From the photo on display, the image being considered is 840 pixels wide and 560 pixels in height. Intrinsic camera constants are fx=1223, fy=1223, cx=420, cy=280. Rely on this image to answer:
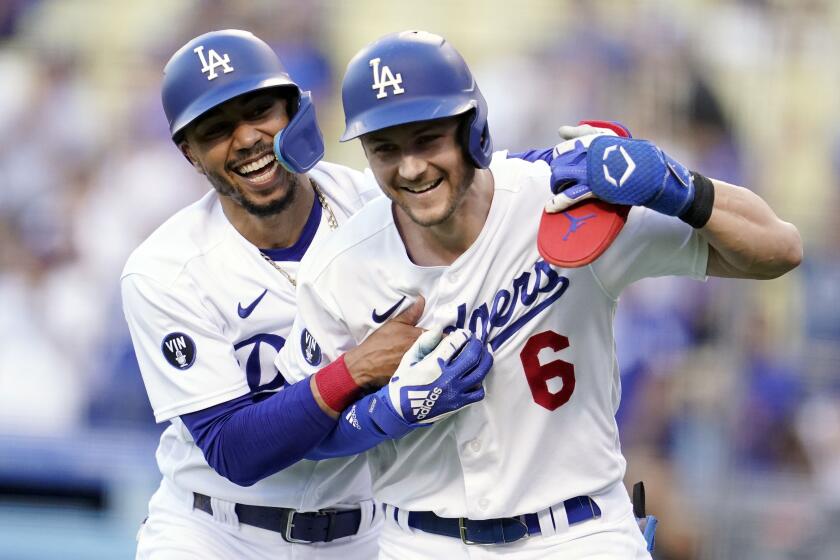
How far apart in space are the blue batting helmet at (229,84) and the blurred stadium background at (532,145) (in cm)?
271

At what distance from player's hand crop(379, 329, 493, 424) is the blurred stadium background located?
9.18ft

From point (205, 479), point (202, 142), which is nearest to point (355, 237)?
point (202, 142)

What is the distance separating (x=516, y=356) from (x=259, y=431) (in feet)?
Result: 2.39

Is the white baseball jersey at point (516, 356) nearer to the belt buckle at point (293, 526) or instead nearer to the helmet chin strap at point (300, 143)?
the helmet chin strap at point (300, 143)

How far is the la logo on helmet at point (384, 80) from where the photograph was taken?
285cm

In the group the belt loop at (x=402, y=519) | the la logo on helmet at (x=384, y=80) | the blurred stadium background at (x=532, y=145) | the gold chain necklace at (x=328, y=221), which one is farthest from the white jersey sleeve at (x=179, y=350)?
the blurred stadium background at (x=532, y=145)

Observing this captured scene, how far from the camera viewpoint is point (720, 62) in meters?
6.01

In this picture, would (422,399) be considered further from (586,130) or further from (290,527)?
(290,527)

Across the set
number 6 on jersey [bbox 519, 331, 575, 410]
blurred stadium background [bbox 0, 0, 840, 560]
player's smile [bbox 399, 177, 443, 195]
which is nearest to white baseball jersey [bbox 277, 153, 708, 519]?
number 6 on jersey [bbox 519, 331, 575, 410]

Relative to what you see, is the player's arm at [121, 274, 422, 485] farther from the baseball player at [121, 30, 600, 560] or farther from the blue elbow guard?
the blue elbow guard

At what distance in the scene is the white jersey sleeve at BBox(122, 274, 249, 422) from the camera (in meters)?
3.43

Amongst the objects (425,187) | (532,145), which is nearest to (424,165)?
(425,187)

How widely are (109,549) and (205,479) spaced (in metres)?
2.74

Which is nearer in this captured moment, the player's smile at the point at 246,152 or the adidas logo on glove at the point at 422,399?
the adidas logo on glove at the point at 422,399
